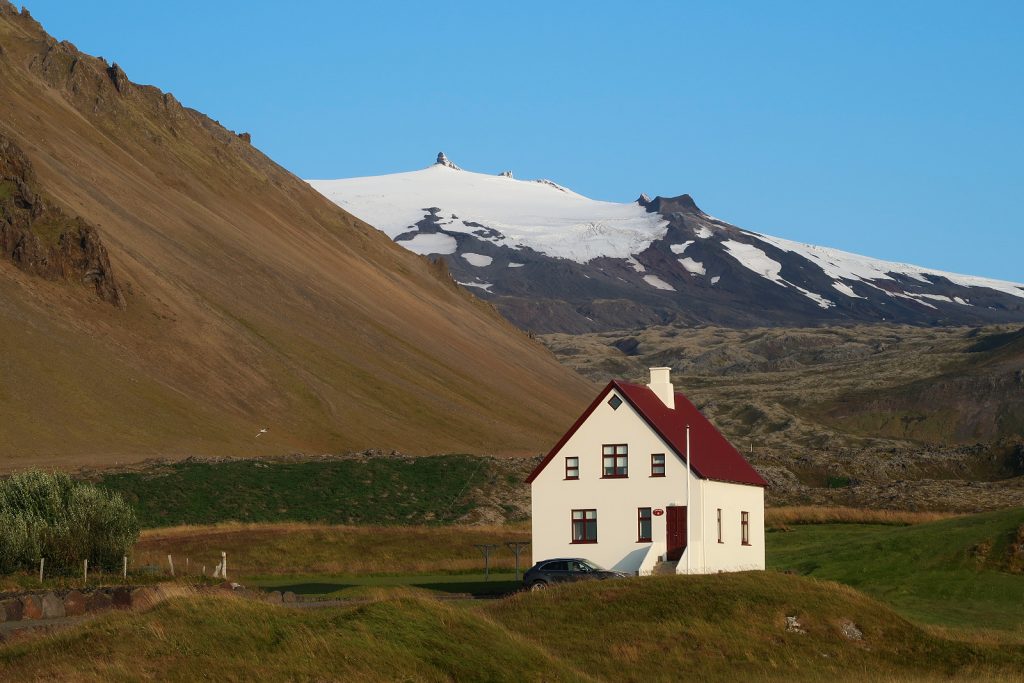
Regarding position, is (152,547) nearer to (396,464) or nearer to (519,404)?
(396,464)

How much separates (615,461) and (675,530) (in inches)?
146

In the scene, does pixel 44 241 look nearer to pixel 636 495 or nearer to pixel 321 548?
pixel 321 548

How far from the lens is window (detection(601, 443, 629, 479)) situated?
182 feet

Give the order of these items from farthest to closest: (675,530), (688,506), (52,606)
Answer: (675,530), (688,506), (52,606)

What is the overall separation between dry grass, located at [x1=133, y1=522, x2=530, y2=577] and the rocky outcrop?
6692 cm

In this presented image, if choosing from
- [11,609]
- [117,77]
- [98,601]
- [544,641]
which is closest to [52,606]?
[11,609]

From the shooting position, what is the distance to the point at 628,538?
5456 centimetres

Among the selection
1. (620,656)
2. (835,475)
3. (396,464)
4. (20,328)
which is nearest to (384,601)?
(620,656)

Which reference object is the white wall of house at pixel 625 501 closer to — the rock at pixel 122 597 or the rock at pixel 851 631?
the rock at pixel 851 631

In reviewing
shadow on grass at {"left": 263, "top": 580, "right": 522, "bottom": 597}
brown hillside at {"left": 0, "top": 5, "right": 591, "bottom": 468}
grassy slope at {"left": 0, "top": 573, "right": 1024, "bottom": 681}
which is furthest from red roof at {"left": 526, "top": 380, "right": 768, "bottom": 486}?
brown hillside at {"left": 0, "top": 5, "right": 591, "bottom": 468}

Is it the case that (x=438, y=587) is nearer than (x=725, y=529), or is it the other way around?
(x=438, y=587)

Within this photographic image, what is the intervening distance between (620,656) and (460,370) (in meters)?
135

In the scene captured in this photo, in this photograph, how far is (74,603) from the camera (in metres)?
35.5

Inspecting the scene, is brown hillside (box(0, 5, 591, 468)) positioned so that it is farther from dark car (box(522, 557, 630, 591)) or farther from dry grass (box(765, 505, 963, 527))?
dark car (box(522, 557, 630, 591))
